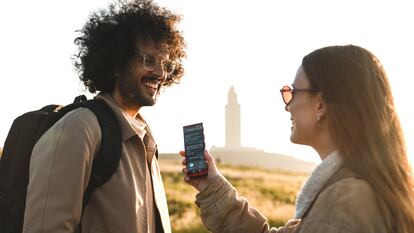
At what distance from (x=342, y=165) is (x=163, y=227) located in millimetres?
1647

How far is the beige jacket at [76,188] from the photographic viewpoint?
4.53m

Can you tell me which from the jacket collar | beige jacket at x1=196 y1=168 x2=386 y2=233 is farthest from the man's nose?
beige jacket at x1=196 y1=168 x2=386 y2=233

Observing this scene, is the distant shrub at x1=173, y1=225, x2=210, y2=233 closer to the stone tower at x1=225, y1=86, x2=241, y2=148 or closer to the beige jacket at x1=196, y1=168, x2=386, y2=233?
the beige jacket at x1=196, y1=168, x2=386, y2=233

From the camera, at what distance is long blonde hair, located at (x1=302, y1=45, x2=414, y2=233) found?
3.78 m

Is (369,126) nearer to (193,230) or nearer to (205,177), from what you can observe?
(205,177)

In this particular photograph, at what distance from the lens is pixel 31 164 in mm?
4691

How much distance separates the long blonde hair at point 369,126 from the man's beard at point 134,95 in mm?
1634

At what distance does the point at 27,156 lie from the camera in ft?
15.8

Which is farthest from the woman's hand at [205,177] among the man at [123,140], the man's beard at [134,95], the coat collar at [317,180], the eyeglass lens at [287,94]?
the coat collar at [317,180]

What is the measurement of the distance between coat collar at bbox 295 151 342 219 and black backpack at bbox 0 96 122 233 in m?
1.30

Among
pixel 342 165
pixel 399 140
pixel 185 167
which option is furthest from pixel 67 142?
pixel 399 140

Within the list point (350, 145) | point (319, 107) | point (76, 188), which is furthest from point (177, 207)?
point (350, 145)

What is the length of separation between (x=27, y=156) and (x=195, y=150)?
1240 mm

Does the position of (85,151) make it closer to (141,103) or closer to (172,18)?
(141,103)
